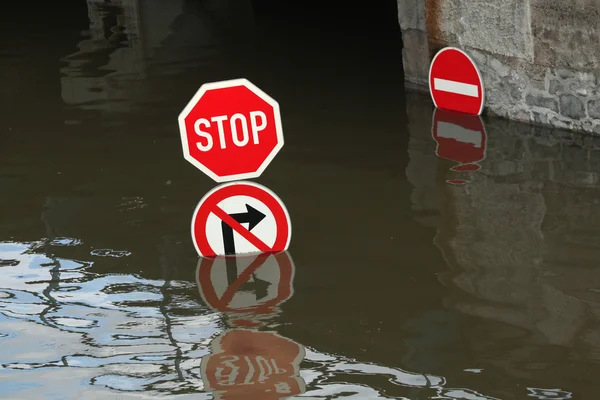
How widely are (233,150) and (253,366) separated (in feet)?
4.39

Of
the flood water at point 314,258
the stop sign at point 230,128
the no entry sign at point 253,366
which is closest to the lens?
the no entry sign at point 253,366

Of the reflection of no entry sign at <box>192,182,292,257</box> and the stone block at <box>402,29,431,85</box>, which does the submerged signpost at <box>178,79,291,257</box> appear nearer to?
the reflection of no entry sign at <box>192,182,292,257</box>

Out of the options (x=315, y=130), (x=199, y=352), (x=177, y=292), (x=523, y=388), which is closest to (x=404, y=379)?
(x=523, y=388)

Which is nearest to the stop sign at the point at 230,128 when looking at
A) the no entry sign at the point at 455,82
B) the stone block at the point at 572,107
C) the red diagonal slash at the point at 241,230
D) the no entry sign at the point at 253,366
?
the red diagonal slash at the point at 241,230

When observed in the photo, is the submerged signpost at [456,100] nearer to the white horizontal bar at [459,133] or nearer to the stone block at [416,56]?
the white horizontal bar at [459,133]

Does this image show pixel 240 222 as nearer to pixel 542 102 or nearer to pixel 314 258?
pixel 314 258

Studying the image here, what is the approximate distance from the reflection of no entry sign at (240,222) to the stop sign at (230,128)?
0.18m

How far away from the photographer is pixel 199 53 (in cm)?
1326

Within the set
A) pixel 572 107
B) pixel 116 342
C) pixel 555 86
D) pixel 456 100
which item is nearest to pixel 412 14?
pixel 456 100

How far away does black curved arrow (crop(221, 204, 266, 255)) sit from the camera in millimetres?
6184

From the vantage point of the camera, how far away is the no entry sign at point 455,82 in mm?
9508

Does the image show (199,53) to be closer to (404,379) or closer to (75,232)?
(75,232)

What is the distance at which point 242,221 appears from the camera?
626 cm

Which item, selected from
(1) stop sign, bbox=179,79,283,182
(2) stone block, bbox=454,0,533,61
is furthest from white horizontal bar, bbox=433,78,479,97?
(1) stop sign, bbox=179,79,283,182
